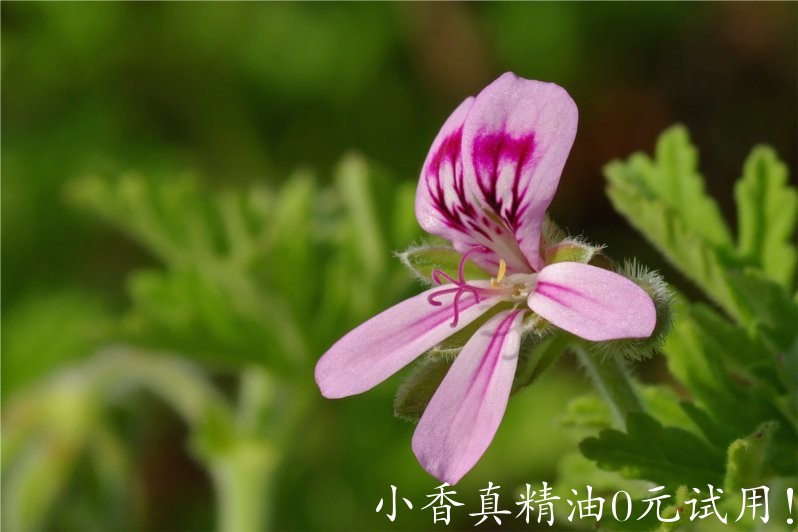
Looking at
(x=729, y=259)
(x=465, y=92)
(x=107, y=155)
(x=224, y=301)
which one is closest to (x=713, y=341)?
(x=729, y=259)

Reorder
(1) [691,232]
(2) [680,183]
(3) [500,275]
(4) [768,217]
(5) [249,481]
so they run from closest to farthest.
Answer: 1. (3) [500,275]
2. (1) [691,232]
3. (4) [768,217]
4. (2) [680,183]
5. (5) [249,481]

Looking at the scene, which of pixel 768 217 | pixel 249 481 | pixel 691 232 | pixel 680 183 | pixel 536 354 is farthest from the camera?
pixel 249 481

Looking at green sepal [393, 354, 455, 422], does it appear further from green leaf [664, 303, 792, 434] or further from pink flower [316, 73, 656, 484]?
green leaf [664, 303, 792, 434]

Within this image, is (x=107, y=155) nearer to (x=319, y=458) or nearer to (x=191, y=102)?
(x=191, y=102)

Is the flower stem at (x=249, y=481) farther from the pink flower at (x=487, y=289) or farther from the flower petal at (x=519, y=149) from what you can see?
the flower petal at (x=519, y=149)

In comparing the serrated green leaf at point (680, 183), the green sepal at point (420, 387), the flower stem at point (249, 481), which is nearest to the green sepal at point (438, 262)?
the green sepal at point (420, 387)

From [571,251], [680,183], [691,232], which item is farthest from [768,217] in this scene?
[571,251]

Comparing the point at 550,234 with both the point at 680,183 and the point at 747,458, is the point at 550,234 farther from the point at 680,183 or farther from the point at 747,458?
the point at 680,183

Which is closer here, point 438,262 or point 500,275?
point 500,275
